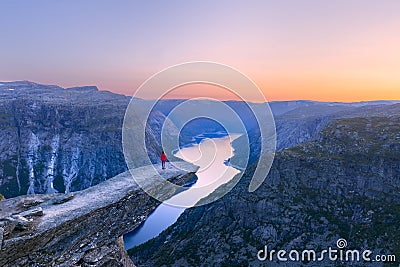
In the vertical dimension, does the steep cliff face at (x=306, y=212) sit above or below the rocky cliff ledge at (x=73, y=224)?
below

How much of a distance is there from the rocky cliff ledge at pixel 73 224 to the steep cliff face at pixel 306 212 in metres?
72.8

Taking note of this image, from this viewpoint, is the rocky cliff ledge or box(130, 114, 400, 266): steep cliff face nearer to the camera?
the rocky cliff ledge

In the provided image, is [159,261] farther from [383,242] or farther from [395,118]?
[395,118]

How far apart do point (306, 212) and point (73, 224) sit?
92238mm

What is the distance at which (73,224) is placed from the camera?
19.6 metres

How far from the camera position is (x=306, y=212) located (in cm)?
9431

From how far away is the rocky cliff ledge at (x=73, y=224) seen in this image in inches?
698

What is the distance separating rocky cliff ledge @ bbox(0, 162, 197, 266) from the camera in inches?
698

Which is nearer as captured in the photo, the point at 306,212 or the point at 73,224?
the point at 73,224

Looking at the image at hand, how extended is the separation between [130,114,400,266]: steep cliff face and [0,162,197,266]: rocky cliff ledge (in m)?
72.8

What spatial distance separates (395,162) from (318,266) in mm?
49952

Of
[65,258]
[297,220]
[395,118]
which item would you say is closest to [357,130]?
[395,118]

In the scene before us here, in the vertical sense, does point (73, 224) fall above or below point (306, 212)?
above

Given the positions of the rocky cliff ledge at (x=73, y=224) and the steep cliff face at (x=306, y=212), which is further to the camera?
the steep cliff face at (x=306, y=212)
